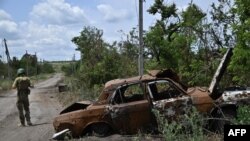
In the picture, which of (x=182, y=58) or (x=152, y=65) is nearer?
(x=182, y=58)

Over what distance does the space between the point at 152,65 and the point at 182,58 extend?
7.96ft

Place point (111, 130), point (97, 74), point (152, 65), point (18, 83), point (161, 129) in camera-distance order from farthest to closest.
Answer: point (97, 74) < point (152, 65) < point (18, 83) < point (111, 130) < point (161, 129)

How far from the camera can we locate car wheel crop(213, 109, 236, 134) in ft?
39.4

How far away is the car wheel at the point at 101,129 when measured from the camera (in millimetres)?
13312

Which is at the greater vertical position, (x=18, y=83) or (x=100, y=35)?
(x=100, y=35)

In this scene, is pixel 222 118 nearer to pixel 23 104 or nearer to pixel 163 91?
pixel 163 91

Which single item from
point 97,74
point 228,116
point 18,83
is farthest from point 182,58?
point 97,74

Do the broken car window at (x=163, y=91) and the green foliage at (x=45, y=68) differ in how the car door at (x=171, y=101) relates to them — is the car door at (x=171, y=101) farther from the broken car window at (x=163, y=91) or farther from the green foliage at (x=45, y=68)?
the green foliage at (x=45, y=68)

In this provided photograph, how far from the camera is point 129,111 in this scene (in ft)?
42.5

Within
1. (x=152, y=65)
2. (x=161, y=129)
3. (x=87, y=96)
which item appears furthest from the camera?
(x=87, y=96)

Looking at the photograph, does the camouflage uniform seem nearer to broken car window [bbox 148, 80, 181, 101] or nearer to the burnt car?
the burnt car

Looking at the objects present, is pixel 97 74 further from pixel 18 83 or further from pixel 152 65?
pixel 18 83

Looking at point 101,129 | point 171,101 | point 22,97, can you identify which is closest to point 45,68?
point 22,97

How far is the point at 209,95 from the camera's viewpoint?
12812 mm
